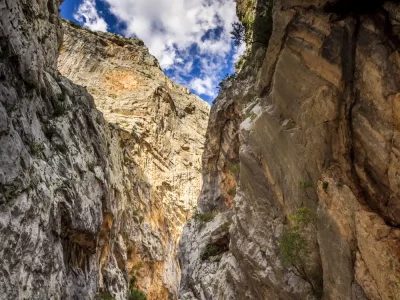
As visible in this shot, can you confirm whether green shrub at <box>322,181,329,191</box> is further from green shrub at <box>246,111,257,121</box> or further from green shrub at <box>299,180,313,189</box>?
green shrub at <box>246,111,257,121</box>

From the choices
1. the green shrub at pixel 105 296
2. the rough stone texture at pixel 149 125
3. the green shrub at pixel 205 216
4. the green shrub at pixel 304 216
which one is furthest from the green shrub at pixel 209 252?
the rough stone texture at pixel 149 125

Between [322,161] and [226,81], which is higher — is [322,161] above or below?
below

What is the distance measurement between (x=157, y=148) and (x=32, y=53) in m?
29.9

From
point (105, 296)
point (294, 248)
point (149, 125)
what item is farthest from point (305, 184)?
point (149, 125)

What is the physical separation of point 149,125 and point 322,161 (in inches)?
1403

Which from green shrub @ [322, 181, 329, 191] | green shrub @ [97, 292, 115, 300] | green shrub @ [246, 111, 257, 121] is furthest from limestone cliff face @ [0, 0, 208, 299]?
green shrub @ [322, 181, 329, 191]

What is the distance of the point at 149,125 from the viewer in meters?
44.4

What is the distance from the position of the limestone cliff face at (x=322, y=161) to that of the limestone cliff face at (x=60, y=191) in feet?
24.1

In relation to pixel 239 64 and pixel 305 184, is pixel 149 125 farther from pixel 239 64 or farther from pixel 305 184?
pixel 305 184

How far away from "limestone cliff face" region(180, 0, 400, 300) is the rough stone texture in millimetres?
21062

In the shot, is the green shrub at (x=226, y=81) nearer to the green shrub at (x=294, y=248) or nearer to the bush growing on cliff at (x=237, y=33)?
the bush growing on cliff at (x=237, y=33)

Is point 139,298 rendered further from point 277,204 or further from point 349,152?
point 349,152

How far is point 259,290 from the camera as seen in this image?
13203 millimetres

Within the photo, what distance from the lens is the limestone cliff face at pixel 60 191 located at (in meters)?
11.9
